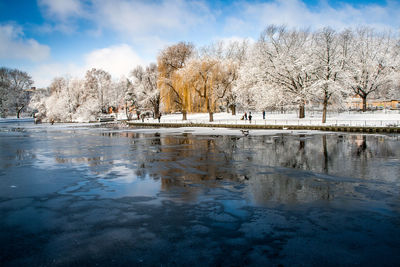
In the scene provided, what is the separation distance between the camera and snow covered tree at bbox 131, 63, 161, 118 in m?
68.6

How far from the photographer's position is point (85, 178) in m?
13.5

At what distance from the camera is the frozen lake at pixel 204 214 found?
641 cm

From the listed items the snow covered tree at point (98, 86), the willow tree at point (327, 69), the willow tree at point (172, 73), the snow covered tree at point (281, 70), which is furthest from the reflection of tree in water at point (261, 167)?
the snow covered tree at point (98, 86)

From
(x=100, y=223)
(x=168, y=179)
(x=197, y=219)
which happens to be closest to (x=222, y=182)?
(x=168, y=179)

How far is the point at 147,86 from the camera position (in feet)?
233

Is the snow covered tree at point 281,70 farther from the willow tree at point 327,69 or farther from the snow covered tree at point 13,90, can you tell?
the snow covered tree at point 13,90

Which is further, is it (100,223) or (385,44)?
(385,44)

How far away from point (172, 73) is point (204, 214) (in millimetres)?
49807

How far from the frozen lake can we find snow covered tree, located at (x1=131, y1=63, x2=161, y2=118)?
53281 mm

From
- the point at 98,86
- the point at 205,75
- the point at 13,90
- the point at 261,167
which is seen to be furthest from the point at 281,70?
the point at 13,90

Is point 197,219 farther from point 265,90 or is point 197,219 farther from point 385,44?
point 385,44

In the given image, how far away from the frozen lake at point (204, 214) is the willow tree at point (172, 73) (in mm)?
38153

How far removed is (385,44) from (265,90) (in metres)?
27.3

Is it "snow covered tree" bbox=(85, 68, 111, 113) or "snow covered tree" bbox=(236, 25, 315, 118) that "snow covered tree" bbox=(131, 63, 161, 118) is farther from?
"snow covered tree" bbox=(236, 25, 315, 118)
